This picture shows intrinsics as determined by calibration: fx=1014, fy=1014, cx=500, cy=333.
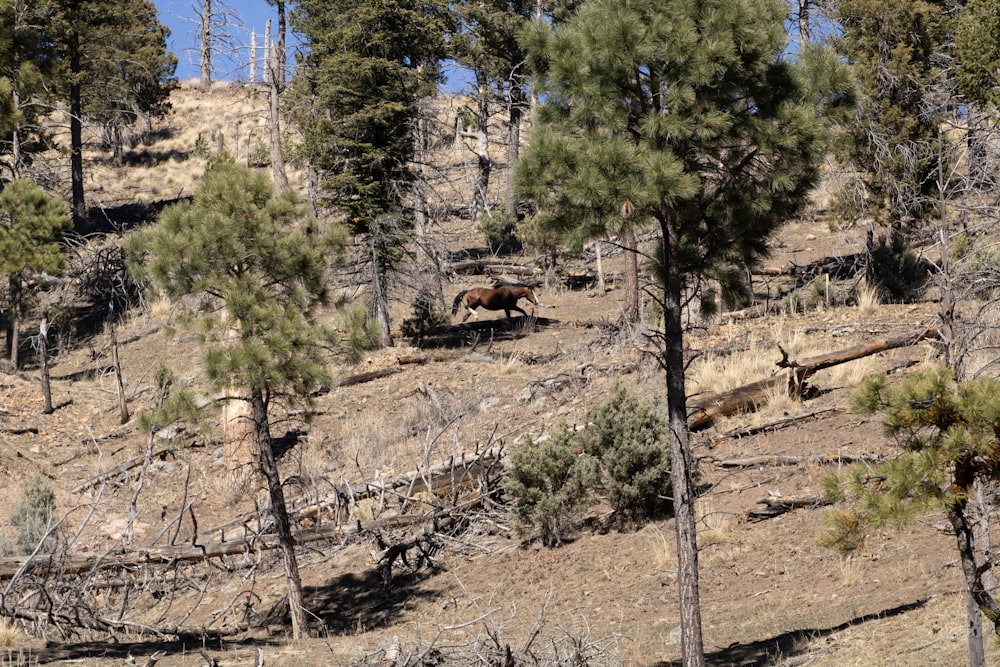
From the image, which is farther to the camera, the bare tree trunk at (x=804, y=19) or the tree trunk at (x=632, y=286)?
the bare tree trunk at (x=804, y=19)

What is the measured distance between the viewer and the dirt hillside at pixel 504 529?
30.1 feet

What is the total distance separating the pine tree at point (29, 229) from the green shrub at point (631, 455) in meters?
16.0

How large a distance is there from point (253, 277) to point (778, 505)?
6832 millimetres

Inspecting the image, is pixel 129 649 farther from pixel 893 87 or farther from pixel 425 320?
pixel 893 87

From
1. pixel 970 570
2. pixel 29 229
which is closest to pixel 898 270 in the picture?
pixel 970 570

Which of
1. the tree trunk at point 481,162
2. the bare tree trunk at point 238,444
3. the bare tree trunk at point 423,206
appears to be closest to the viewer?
the bare tree trunk at point 238,444

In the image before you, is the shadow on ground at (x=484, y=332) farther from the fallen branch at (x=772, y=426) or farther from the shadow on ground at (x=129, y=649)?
the shadow on ground at (x=129, y=649)

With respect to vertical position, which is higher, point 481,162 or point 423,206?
point 481,162

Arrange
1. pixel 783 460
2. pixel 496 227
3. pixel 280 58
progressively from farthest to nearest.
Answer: pixel 496 227
pixel 280 58
pixel 783 460

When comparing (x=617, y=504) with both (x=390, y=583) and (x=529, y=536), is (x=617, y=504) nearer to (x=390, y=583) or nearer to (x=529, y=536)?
(x=529, y=536)

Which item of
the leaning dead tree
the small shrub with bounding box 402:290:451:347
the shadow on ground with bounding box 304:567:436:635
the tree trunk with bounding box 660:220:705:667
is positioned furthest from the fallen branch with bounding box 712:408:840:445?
the small shrub with bounding box 402:290:451:347

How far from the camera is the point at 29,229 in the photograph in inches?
945

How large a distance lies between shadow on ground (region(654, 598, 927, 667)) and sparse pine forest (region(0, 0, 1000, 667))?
6cm

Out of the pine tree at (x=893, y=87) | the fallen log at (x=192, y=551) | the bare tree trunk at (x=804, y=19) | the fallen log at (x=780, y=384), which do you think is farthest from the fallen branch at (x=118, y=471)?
the bare tree trunk at (x=804, y=19)
